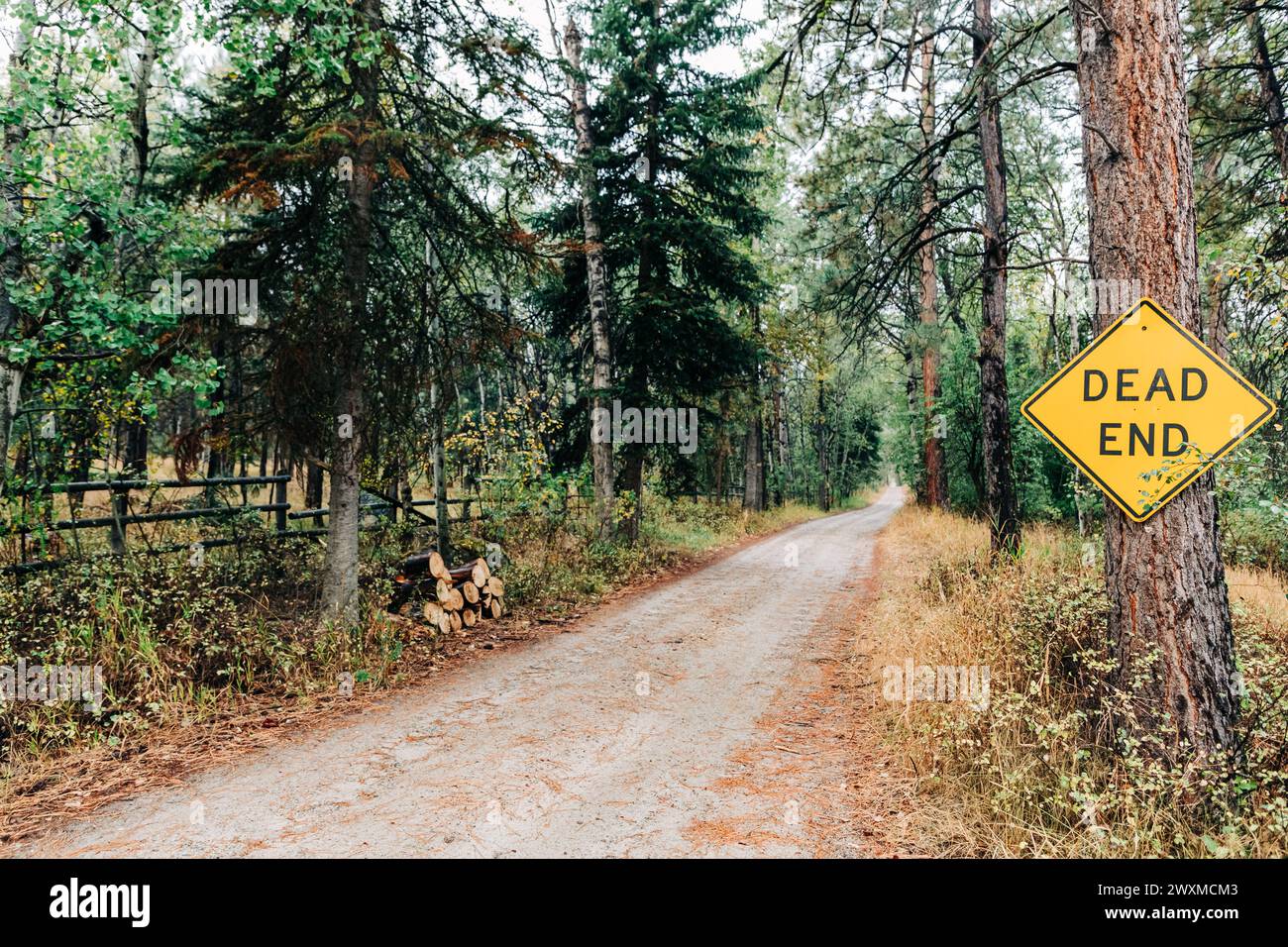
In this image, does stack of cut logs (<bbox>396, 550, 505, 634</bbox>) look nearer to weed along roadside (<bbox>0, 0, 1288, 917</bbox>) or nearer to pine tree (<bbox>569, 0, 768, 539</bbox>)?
weed along roadside (<bbox>0, 0, 1288, 917</bbox>)

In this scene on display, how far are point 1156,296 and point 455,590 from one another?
7334mm

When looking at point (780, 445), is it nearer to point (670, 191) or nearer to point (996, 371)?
point (670, 191)

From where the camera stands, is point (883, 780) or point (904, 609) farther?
point (904, 609)

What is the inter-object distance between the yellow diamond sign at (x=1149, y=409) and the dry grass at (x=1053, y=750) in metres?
1.12

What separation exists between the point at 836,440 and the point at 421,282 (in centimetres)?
3884

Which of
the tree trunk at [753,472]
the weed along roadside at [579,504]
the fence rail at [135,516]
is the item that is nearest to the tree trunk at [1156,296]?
the weed along roadside at [579,504]

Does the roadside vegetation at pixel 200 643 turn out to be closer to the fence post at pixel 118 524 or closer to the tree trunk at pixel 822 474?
the fence post at pixel 118 524

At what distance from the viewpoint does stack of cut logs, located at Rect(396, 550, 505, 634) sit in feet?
25.3

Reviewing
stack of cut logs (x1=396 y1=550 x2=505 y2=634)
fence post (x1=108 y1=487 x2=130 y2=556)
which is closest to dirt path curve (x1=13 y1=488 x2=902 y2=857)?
stack of cut logs (x1=396 y1=550 x2=505 y2=634)

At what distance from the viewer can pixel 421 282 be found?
7613 mm

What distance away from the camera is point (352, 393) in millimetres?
7020

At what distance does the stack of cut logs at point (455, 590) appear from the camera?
7703 mm
